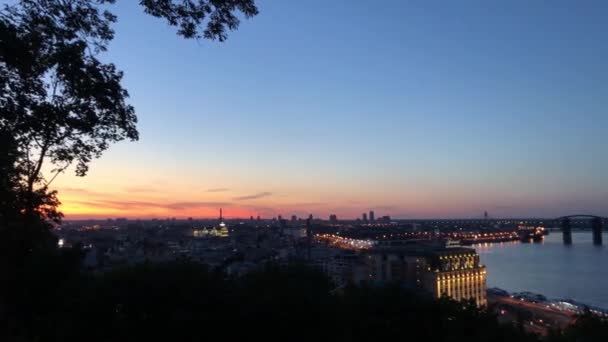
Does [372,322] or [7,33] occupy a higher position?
[7,33]

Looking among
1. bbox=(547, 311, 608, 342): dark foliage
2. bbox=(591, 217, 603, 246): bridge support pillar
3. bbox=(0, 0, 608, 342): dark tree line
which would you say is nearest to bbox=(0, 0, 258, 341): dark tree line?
bbox=(0, 0, 608, 342): dark tree line

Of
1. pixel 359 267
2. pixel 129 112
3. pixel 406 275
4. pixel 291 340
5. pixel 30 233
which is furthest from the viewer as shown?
pixel 359 267

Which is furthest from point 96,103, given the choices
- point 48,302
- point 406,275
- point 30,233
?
point 406,275

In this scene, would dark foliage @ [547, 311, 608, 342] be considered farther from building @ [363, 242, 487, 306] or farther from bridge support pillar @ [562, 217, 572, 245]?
bridge support pillar @ [562, 217, 572, 245]

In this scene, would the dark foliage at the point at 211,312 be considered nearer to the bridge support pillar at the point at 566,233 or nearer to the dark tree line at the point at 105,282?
the dark tree line at the point at 105,282

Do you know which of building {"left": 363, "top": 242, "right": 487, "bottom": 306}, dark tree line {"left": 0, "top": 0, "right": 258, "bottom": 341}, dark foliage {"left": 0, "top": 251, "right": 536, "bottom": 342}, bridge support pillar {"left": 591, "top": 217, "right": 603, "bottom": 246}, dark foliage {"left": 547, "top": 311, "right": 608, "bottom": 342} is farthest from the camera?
bridge support pillar {"left": 591, "top": 217, "right": 603, "bottom": 246}

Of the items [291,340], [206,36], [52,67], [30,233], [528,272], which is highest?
[206,36]

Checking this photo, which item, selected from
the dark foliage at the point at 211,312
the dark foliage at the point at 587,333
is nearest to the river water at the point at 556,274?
the dark foliage at the point at 587,333

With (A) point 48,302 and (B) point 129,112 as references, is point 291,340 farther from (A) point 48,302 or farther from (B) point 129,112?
(B) point 129,112

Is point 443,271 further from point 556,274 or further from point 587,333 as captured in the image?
→ point 587,333

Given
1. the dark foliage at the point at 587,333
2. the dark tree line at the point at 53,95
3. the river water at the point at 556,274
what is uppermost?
the dark tree line at the point at 53,95

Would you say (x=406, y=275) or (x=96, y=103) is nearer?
(x=96, y=103)
